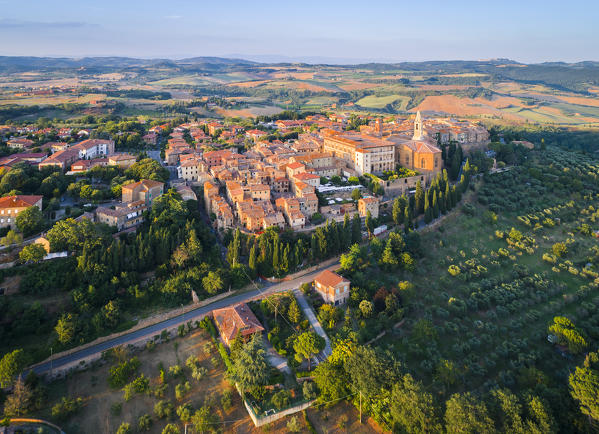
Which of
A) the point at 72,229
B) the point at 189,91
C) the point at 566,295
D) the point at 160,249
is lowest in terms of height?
the point at 566,295

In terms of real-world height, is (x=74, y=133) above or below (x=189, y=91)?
below

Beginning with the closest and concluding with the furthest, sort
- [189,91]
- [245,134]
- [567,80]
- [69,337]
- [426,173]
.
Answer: [69,337] < [426,173] < [245,134] < [189,91] < [567,80]

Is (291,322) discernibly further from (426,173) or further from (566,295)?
(426,173)

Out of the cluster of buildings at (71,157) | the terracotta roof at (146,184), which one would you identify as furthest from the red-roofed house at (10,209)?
the cluster of buildings at (71,157)

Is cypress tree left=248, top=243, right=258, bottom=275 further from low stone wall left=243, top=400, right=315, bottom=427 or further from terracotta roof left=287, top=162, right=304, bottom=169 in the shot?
terracotta roof left=287, top=162, right=304, bottom=169

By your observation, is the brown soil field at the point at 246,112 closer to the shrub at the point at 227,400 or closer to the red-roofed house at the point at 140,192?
the red-roofed house at the point at 140,192

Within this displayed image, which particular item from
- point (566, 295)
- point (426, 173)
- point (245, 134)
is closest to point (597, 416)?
point (566, 295)

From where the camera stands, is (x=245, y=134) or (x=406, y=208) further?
(x=245, y=134)
